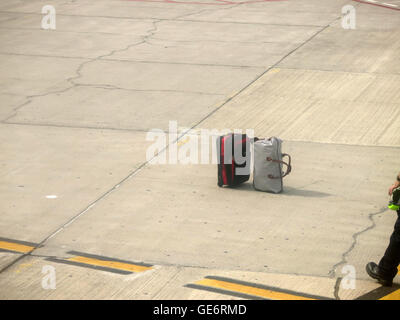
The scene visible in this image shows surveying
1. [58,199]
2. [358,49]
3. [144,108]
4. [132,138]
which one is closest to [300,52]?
[358,49]

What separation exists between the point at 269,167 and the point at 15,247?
11.0 ft

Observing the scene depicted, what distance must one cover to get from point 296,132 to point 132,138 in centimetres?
255

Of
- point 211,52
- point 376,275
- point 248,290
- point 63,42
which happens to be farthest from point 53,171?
point 63,42

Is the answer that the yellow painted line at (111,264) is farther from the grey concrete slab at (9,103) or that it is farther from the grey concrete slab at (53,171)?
the grey concrete slab at (9,103)

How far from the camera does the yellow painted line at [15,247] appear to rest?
8.51m

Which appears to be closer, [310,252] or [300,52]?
[310,252]

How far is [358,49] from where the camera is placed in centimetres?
1783

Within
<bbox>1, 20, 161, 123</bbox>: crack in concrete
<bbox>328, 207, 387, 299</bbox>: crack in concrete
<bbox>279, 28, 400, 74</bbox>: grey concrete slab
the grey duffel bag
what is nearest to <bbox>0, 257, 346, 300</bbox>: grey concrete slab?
<bbox>328, 207, 387, 299</bbox>: crack in concrete

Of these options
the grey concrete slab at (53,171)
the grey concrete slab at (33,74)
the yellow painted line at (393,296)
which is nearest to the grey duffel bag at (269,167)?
the grey concrete slab at (53,171)

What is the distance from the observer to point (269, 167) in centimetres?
1012

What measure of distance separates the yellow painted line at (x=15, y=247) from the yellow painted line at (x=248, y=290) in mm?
2017

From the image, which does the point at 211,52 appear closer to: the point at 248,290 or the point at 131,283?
the point at 131,283
